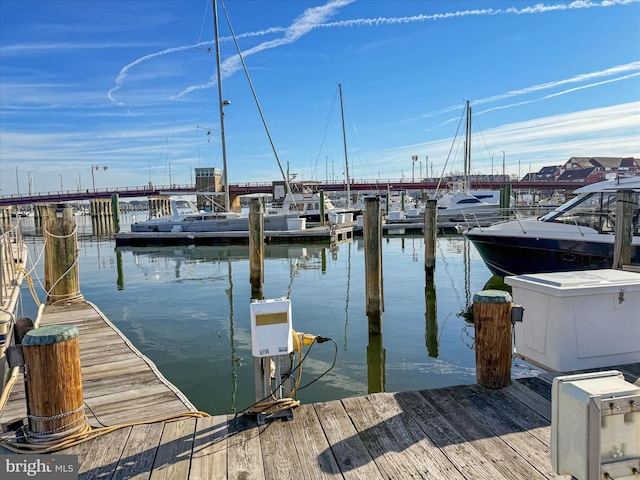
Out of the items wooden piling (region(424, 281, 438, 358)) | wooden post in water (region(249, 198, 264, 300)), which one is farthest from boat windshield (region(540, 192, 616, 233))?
wooden post in water (region(249, 198, 264, 300))

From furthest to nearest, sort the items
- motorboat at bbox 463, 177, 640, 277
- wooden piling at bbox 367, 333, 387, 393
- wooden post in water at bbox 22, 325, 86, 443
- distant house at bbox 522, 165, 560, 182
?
distant house at bbox 522, 165, 560, 182 < motorboat at bbox 463, 177, 640, 277 < wooden piling at bbox 367, 333, 387, 393 < wooden post in water at bbox 22, 325, 86, 443

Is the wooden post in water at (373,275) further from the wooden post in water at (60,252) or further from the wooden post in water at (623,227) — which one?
the wooden post in water at (60,252)

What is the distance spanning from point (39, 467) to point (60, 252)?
586 centimetres

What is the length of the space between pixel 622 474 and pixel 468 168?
41.1 meters

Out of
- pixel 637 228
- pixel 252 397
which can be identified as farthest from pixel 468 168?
pixel 252 397

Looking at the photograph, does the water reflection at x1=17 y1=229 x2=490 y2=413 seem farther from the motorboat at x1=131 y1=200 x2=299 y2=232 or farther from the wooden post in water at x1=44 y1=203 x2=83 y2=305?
the motorboat at x1=131 y1=200 x2=299 y2=232

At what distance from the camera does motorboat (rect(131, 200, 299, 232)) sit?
1027 inches

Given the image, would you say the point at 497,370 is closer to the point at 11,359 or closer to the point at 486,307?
the point at 486,307

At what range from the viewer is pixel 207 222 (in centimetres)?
2612

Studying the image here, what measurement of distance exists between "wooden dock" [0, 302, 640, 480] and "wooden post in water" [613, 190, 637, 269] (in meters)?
4.09

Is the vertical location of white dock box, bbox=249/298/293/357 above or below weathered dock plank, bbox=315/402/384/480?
above

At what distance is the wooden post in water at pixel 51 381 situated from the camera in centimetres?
305

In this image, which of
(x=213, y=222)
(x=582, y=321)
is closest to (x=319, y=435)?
(x=582, y=321)

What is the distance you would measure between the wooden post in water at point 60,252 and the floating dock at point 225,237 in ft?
52.9
